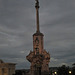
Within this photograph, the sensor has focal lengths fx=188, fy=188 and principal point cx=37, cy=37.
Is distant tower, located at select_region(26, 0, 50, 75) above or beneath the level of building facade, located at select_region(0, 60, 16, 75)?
above

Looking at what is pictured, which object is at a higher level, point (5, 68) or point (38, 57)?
point (38, 57)

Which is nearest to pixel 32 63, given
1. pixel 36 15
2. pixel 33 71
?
pixel 33 71

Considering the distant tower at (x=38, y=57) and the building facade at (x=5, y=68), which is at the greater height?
the distant tower at (x=38, y=57)

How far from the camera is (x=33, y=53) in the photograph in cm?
9981

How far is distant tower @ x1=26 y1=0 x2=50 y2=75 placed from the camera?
9703 centimetres

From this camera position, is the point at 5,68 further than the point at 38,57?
No

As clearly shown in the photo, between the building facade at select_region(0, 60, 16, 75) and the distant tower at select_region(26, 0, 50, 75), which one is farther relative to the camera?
the distant tower at select_region(26, 0, 50, 75)

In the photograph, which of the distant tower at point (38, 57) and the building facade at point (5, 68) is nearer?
the building facade at point (5, 68)

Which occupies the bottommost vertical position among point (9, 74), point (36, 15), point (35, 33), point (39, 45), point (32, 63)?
point (9, 74)

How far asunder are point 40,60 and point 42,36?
13.3 m

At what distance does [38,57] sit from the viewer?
319ft

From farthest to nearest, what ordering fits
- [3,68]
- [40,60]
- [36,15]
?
[36,15]
[40,60]
[3,68]

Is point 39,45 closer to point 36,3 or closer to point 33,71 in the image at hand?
point 33,71

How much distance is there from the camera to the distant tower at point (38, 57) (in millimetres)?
97031
